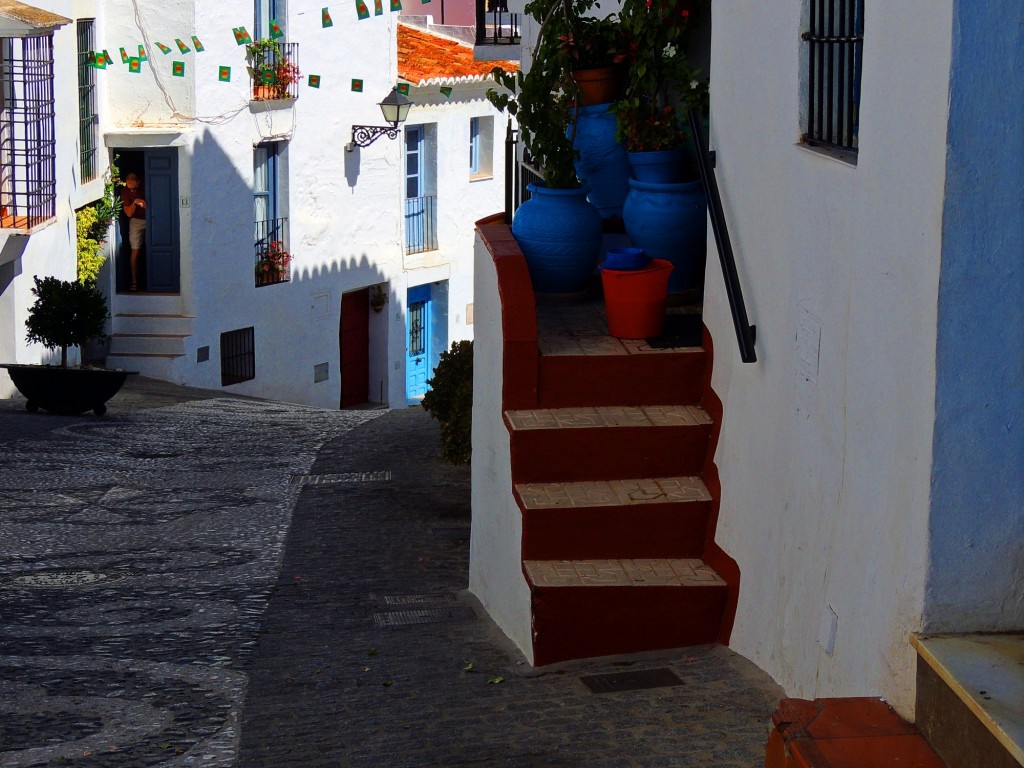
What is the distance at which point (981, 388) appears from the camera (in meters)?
3.87

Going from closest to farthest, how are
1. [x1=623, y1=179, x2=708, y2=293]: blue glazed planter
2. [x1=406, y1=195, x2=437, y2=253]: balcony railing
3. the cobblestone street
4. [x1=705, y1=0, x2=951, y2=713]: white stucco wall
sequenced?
[x1=705, y1=0, x2=951, y2=713]: white stucco wall → the cobblestone street → [x1=623, y1=179, x2=708, y2=293]: blue glazed planter → [x1=406, y1=195, x2=437, y2=253]: balcony railing

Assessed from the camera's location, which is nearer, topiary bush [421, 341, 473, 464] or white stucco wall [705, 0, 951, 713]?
white stucco wall [705, 0, 951, 713]

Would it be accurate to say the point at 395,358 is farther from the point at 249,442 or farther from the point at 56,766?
the point at 56,766

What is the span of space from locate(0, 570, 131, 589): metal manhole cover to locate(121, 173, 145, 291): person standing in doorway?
493 inches

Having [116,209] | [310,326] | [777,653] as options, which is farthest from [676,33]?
[310,326]

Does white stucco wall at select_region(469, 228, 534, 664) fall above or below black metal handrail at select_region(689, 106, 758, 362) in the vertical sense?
below

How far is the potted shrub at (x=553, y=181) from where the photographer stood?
7723 millimetres

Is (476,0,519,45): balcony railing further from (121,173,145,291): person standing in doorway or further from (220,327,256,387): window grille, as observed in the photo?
(220,327,256,387): window grille

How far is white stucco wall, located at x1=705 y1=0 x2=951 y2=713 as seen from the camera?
13.1ft

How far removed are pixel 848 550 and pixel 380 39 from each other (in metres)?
20.1

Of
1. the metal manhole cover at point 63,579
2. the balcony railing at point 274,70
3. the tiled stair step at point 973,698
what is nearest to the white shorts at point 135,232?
the balcony railing at point 274,70

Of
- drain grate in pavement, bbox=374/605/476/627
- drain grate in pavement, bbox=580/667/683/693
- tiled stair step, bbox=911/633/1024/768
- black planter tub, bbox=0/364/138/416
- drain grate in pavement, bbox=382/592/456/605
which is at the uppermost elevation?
tiled stair step, bbox=911/633/1024/768

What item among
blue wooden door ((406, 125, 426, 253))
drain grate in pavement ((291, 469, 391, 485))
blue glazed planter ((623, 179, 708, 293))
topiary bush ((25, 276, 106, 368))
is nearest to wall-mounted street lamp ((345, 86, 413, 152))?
blue wooden door ((406, 125, 426, 253))

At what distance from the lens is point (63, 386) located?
14.4m
